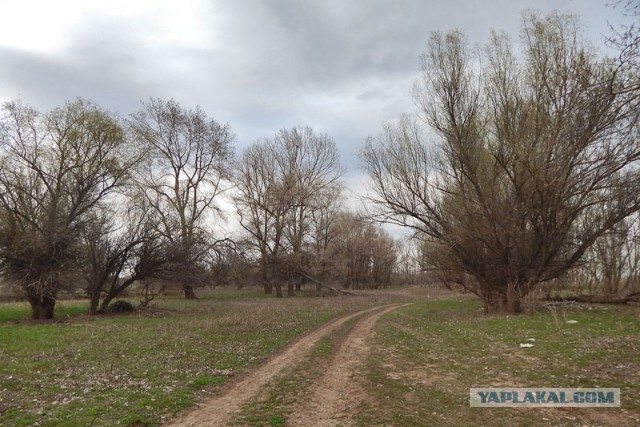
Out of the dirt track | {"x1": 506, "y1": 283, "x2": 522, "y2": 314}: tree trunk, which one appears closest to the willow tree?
{"x1": 506, "y1": 283, "x2": 522, "y2": 314}: tree trunk

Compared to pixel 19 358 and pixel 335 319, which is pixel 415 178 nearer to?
pixel 335 319

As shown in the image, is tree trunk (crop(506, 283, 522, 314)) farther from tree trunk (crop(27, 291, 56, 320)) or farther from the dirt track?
tree trunk (crop(27, 291, 56, 320))

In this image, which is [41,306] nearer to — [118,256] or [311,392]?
[118,256]

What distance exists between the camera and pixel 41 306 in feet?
75.8

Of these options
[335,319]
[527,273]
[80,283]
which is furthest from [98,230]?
[527,273]

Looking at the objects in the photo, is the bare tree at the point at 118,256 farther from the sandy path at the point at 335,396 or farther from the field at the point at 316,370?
the sandy path at the point at 335,396

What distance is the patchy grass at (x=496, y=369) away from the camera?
23.1ft

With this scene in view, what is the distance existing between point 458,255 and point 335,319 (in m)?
8.34

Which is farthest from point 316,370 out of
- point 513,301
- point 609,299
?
point 609,299

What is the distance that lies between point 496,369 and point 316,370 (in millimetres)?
4743

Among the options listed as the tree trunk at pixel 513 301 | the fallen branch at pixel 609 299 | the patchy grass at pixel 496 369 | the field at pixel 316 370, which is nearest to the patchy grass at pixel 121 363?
the field at pixel 316 370

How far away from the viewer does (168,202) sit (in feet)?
145

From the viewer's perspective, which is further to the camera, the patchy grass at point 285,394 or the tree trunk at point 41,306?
the tree trunk at point 41,306

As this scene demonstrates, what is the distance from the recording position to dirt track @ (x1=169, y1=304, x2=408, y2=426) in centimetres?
717
